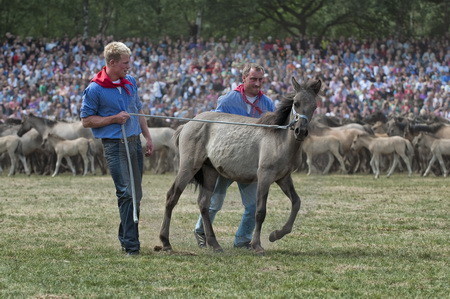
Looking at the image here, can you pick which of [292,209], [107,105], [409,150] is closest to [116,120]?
[107,105]

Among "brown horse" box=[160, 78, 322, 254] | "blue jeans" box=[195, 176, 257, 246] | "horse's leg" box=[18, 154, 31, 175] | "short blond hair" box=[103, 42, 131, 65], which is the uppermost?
"short blond hair" box=[103, 42, 131, 65]

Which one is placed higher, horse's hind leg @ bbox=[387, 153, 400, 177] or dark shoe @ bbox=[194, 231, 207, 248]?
dark shoe @ bbox=[194, 231, 207, 248]

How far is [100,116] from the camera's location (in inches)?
404

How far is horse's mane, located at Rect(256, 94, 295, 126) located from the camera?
1067 cm

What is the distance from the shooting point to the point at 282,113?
35.1 feet

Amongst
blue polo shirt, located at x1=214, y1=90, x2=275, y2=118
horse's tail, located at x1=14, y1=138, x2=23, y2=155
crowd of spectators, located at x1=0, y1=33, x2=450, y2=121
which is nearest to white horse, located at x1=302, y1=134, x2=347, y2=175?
crowd of spectators, located at x1=0, y1=33, x2=450, y2=121

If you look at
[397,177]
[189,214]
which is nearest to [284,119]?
[189,214]

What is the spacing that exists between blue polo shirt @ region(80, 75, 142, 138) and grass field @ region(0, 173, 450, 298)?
134cm

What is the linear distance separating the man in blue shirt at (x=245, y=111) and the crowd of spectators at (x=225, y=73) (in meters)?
21.1

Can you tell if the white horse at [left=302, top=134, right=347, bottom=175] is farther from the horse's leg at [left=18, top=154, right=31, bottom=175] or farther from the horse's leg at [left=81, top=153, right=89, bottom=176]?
the horse's leg at [left=18, top=154, right=31, bottom=175]

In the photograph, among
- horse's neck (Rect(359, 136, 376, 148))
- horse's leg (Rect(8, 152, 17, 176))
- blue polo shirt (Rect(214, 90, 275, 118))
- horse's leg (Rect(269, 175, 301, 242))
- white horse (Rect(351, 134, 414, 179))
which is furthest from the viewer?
horse's leg (Rect(8, 152, 17, 176))

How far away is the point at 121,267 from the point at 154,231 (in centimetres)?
352

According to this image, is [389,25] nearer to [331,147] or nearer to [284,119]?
[331,147]

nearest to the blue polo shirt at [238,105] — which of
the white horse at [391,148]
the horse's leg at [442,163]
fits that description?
the horse's leg at [442,163]
